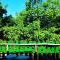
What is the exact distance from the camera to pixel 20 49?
11781 mm

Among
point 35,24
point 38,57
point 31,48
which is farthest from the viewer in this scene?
point 35,24

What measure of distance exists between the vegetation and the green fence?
226cm

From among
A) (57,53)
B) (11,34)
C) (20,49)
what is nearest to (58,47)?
(57,53)

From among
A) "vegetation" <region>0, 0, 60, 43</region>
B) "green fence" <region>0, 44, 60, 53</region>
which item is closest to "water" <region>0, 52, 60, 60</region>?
"green fence" <region>0, 44, 60, 53</region>

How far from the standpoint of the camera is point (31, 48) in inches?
466

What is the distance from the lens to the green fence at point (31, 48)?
11711 millimetres

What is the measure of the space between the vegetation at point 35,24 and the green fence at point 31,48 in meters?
2.26

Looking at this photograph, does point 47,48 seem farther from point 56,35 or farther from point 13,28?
point 13,28

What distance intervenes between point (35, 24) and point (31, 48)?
3.20 metres

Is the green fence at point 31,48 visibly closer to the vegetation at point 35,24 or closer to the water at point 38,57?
the water at point 38,57

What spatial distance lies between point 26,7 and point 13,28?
2.16 metres

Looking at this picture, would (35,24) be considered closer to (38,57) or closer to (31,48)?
(38,57)

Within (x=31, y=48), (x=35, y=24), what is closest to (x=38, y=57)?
(x=31, y=48)

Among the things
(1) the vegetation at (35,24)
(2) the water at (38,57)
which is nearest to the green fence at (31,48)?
(2) the water at (38,57)
